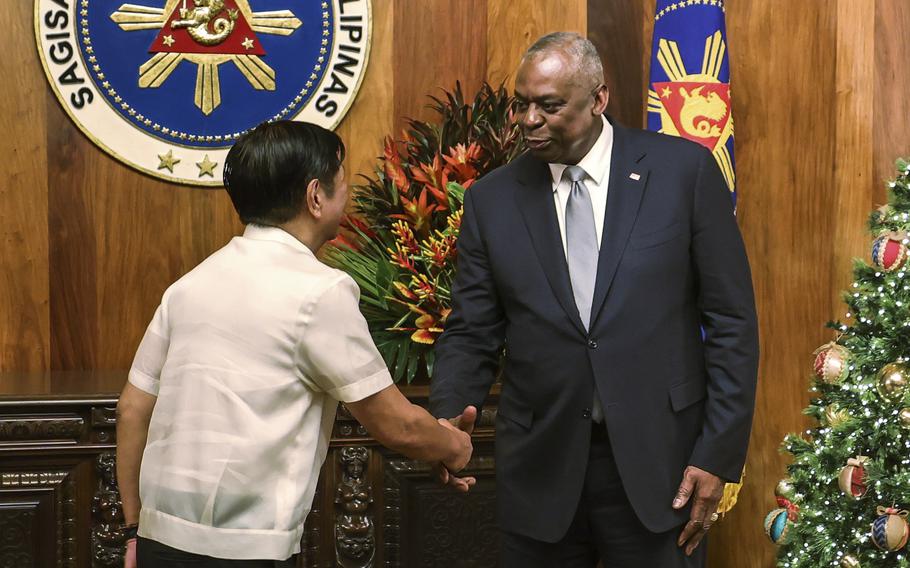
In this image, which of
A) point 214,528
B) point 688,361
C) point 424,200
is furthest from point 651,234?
point 424,200

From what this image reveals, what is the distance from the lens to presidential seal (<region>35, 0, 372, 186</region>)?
12.9 ft

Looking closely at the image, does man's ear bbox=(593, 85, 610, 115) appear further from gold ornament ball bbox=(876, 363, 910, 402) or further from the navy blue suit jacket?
gold ornament ball bbox=(876, 363, 910, 402)

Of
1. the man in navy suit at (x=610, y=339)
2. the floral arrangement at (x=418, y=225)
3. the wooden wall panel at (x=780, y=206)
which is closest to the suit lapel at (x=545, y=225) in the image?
the man in navy suit at (x=610, y=339)

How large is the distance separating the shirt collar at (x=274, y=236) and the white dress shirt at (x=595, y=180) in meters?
0.61

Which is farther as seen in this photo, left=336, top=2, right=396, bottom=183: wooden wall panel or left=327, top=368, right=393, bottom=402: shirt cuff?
left=336, top=2, right=396, bottom=183: wooden wall panel

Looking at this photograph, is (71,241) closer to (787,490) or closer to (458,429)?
Result: (458,429)

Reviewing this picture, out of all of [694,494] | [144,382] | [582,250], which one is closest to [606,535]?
[694,494]

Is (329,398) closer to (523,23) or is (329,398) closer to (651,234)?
(651,234)

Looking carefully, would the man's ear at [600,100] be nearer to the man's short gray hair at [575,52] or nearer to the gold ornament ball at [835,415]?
the man's short gray hair at [575,52]

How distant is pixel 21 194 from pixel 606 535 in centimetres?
252

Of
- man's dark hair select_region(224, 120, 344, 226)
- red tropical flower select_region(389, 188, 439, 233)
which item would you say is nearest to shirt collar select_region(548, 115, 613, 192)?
man's dark hair select_region(224, 120, 344, 226)

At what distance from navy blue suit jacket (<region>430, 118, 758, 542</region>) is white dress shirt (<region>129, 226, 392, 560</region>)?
0.54 m

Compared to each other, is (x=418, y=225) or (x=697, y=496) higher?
(x=418, y=225)

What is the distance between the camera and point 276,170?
194 cm
